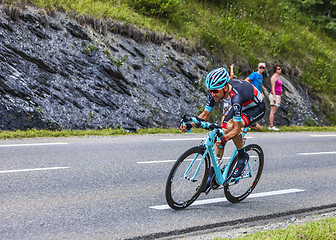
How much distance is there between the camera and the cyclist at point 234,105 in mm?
5238

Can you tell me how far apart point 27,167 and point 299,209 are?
177 inches

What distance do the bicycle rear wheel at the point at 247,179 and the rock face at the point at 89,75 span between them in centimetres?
665

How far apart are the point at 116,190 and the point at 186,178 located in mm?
1356

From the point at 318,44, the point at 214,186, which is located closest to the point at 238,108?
the point at 214,186

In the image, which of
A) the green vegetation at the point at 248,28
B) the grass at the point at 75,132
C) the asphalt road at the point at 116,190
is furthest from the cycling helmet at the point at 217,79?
the green vegetation at the point at 248,28

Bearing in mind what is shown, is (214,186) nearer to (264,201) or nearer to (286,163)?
(264,201)

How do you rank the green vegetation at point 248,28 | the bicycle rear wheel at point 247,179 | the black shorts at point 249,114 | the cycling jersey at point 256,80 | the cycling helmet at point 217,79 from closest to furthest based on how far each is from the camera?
the cycling helmet at point 217,79 < the black shorts at point 249,114 < the bicycle rear wheel at point 247,179 < the cycling jersey at point 256,80 < the green vegetation at point 248,28

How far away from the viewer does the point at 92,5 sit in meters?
15.6

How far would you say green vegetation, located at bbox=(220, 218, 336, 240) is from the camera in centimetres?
451

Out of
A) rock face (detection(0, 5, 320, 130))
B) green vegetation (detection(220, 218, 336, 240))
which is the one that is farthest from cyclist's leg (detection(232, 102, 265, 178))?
rock face (detection(0, 5, 320, 130))

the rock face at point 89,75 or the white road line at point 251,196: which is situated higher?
the white road line at point 251,196

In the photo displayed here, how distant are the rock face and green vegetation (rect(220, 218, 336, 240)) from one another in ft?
26.3

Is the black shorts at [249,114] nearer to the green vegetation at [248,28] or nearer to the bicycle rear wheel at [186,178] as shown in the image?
the bicycle rear wheel at [186,178]

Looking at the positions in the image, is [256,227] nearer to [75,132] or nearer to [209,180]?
[209,180]
